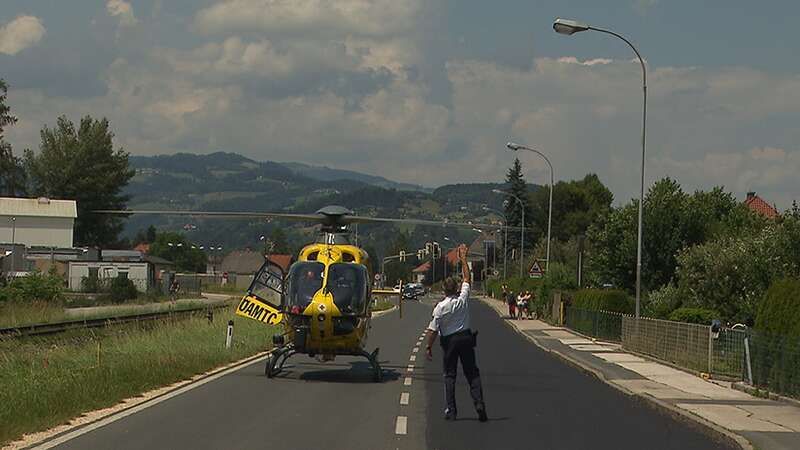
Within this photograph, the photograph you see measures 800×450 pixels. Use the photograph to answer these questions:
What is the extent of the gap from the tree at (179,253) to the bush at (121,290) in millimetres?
105940

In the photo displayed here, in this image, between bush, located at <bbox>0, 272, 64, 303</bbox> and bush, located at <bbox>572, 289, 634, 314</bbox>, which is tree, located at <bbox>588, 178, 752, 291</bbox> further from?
bush, located at <bbox>0, 272, 64, 303</bbox>

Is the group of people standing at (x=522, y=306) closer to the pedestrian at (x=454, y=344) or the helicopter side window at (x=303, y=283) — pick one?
the helicopter side window at (x=303, y=283)

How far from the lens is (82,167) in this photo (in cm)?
9744

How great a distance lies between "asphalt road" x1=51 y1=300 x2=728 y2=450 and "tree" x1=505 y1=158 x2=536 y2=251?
338 feet

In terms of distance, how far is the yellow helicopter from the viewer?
20625mm

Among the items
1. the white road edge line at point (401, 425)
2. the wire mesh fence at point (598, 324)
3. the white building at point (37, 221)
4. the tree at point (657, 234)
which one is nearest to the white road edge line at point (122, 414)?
the white road edge line at point (401, 425)

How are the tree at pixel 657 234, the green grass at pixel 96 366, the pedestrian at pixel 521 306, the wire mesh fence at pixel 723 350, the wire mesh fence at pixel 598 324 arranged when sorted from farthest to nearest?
the pedestrian at pixel 521 306
the tree at pixel 657 234
the wire mesh fence at pixel 598 324
the wire mesh fence at pixel 723 350
the green grass at pixel 96 366

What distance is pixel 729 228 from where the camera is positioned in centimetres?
5612

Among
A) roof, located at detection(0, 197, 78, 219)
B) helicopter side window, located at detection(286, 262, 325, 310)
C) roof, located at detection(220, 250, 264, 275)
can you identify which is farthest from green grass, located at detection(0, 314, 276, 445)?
roof, located at detection(220, 250, 264, 275)

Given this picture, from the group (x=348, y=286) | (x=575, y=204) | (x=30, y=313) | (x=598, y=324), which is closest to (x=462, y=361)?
(x=348, y=286)

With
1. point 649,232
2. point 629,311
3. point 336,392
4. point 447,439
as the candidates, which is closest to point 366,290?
point 336,392

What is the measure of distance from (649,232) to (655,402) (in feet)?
128

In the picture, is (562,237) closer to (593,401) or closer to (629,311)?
(629,311)

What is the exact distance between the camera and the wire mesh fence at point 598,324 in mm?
39219
